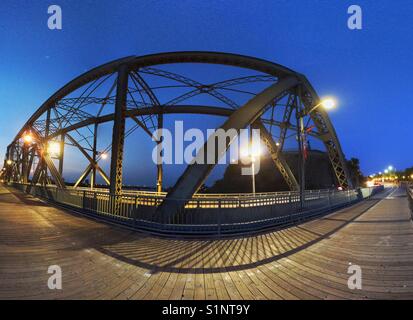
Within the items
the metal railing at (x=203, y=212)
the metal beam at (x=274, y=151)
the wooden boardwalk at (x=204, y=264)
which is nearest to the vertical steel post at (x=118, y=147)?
the metal railing at (x=203, y=212)

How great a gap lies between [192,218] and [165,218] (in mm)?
953

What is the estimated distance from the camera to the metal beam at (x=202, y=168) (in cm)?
841


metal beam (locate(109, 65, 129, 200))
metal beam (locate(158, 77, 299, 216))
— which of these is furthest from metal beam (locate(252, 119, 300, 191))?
metal beam (locate(109, 65, 129, 200))

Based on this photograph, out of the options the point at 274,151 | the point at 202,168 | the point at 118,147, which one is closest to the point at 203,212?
the point at 202,168

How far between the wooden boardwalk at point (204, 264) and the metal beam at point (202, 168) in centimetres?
157

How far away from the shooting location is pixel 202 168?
428 inches

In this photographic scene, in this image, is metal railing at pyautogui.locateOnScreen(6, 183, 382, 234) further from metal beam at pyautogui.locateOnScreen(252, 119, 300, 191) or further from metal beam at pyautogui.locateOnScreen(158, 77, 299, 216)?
metal beam at pyautogui.locateOnScreen(252, 119, 300, 191)

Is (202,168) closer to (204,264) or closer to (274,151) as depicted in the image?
(204,264)

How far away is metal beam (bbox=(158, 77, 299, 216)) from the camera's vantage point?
8.41m

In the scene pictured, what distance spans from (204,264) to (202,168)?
6.28m

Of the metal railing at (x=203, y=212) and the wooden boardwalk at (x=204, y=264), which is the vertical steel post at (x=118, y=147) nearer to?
the metal railing at (x=203, y=212)

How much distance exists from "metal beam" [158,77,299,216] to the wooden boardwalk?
1.57 metres
